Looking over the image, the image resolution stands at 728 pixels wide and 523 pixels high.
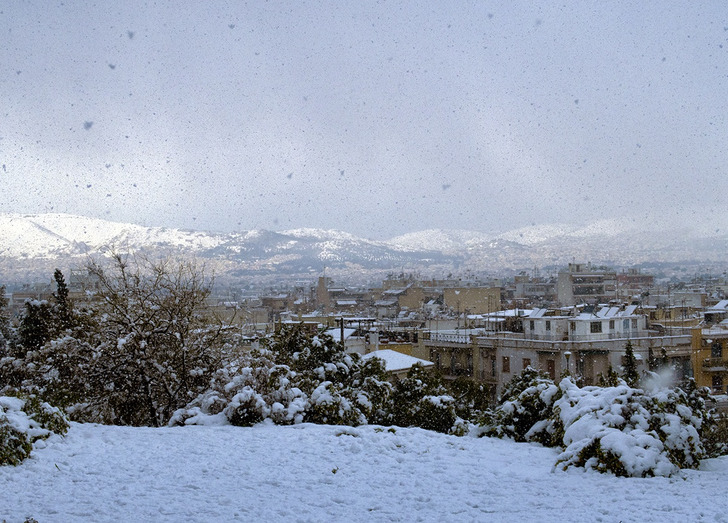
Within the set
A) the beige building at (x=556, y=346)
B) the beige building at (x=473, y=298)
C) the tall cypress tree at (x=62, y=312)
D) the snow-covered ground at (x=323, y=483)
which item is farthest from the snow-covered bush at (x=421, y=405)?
the beige building at (x=473, y=298)

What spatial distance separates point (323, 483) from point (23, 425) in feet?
10.3

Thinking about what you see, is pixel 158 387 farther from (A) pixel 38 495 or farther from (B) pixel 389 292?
(B) pixel 389 292

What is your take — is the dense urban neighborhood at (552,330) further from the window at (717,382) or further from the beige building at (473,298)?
the beige building at (473,298)

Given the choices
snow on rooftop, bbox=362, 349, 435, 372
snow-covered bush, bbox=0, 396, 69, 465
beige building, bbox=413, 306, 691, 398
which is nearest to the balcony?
beige building, bbox=413, 306, 691, 398

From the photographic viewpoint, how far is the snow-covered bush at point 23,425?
6.19 metres

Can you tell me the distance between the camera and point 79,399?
1038 cm

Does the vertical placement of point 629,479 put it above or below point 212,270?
below

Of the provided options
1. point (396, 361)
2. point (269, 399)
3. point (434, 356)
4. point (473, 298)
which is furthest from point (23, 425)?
point (473, 298)

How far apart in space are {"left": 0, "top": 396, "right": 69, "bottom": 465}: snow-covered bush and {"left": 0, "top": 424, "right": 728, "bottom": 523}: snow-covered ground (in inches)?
5.8

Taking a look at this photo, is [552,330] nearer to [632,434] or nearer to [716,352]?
[716,352]

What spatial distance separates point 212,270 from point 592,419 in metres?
8.30

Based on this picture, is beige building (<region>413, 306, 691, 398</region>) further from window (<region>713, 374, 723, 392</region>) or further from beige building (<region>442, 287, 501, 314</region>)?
beige building (<region>442, 287, 501, 314</region>)

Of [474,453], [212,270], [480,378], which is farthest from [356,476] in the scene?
[480,378]

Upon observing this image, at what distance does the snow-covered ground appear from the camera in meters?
4.87
